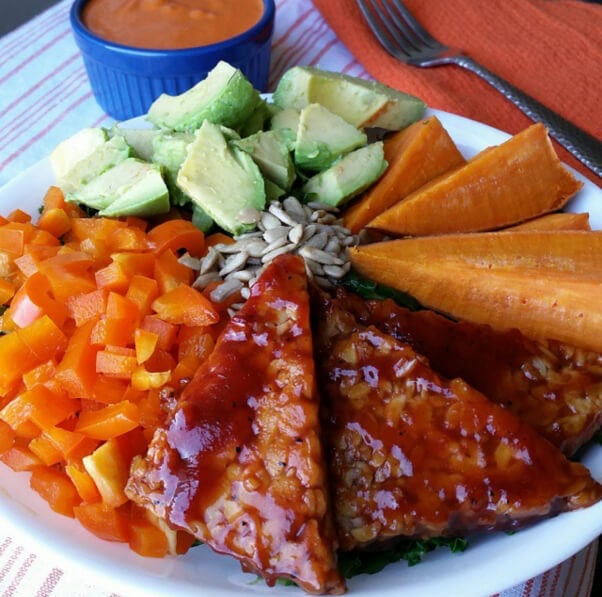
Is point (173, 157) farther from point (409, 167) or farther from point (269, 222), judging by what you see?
point (409, 167)

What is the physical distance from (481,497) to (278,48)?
3.08 metres

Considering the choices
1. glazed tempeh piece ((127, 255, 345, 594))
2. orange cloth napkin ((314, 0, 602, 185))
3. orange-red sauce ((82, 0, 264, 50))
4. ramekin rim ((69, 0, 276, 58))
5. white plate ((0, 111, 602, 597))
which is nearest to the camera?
glazed tempeh piece ((127, 255, 345, 594))

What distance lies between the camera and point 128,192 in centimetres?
241

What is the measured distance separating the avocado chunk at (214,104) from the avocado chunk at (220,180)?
153 mm

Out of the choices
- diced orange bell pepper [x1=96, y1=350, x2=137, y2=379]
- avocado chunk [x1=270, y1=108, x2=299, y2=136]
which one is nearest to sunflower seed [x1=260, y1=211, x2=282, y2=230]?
avocado chunk [x1=270, y1=108, x2=299, y2=136]

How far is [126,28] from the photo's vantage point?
3.35 meters

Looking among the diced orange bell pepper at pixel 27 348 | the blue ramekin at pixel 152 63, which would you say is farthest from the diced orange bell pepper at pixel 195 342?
the blue ramekin at pixel 152 63

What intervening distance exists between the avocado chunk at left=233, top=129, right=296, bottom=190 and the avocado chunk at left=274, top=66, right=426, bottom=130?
0.96 feet

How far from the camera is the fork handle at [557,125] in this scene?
2887 mm

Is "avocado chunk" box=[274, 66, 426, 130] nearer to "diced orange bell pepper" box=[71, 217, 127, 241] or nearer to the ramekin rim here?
the ramekin rim

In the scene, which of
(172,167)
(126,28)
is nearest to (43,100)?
(126,28)

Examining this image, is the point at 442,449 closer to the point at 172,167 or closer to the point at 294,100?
the point at 172,167

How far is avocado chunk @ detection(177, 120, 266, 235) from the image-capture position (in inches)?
92.4

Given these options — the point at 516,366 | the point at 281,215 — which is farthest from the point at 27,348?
the point at 516,366
